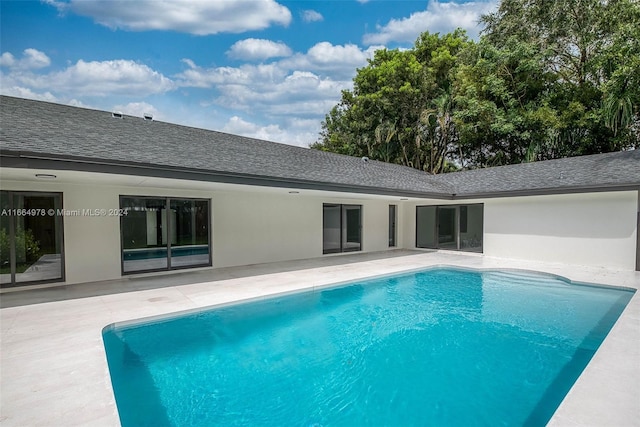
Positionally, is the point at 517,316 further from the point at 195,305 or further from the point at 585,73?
the point at 585,73

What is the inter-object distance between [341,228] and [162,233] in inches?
269

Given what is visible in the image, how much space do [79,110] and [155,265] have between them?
5051 millimetres

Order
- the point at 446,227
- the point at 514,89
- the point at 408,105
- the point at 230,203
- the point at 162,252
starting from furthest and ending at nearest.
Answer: the point at 408,105 < the point at 514,89 < the point at 446,227 < the point at 162,252 < the point at 230,203

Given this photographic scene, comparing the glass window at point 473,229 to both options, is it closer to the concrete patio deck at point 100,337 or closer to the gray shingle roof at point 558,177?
the gray shingle roof at point 558,177

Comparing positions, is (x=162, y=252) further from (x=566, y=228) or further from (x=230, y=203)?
(x=566, y=228)

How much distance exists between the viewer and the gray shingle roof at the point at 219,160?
606 cm

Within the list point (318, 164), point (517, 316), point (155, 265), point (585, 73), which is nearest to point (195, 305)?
point (155, 265)

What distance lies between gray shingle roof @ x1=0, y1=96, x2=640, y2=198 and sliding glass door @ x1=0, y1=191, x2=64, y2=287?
6.05ft

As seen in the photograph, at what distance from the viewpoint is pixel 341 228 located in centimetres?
1417

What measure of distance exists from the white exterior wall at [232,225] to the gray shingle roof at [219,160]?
1.13 metres

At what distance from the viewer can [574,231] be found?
437 inches

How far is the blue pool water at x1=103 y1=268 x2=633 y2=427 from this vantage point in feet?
12.0

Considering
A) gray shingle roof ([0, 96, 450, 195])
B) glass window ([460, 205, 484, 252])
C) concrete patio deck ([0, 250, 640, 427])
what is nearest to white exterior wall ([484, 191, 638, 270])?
concrete patio deck ([0, 250, 640, 427])

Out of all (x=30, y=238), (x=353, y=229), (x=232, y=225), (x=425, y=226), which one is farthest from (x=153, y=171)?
(x=425, y=226)
